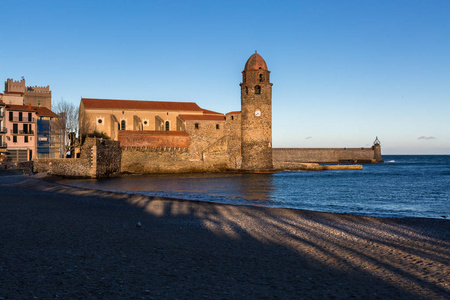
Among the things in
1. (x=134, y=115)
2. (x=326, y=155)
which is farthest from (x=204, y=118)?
(x=326, y=155)

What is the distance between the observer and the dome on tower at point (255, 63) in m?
50.1

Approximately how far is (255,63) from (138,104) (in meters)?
18.8

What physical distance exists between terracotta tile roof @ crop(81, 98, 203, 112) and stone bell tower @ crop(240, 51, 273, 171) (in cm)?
1000

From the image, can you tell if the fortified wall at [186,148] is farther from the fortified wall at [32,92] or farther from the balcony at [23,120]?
the fortified wall at [32,92]

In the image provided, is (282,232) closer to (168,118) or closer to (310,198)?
(310,198)

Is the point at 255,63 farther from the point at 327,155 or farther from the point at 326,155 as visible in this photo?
the point at 327,155

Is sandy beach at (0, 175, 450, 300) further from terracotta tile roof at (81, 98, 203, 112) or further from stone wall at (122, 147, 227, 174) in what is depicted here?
terracotta tile roof at (81, 98, 203, 112)

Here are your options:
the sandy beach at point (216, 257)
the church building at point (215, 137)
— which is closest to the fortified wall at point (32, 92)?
the church building at point (215, 137)

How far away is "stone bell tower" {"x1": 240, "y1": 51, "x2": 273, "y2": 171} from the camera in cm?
4972

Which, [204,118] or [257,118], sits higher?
[204,118]

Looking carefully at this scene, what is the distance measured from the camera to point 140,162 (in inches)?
1842

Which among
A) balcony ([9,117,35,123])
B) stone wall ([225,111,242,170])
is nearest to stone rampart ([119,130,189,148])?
stone wall ([225,111,242,170])

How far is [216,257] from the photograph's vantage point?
24.3 ft

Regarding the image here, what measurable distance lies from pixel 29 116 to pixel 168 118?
18.9 metres
